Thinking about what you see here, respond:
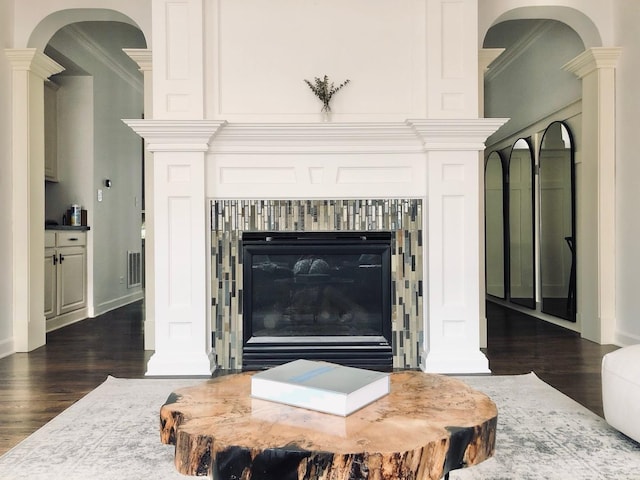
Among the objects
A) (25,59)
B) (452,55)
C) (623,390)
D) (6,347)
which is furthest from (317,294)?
(25,59)

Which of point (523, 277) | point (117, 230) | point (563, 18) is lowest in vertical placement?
point (523, 277)

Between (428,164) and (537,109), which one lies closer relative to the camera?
(428,164)

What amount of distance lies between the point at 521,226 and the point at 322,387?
496 cm

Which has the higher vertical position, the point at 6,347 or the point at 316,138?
the point at 316,138

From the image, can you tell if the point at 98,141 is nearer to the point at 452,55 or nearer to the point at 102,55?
the point at 102,55

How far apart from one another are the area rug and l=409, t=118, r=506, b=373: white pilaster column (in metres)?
0.53

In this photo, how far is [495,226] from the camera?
6270 millimetres

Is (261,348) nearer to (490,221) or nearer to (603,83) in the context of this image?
(603,83)

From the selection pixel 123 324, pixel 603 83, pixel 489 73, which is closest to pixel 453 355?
pixel 603 83

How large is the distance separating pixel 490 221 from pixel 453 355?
3523mm

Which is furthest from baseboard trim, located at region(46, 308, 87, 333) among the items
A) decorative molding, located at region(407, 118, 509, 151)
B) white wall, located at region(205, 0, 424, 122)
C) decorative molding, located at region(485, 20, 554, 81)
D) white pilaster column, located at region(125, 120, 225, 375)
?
decorative molding, located at region(485, 20, 554, 81)

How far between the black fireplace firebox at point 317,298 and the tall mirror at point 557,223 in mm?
2196

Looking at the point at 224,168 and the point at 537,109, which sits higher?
the point at 537,109

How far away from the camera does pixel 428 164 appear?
10.5 ft
